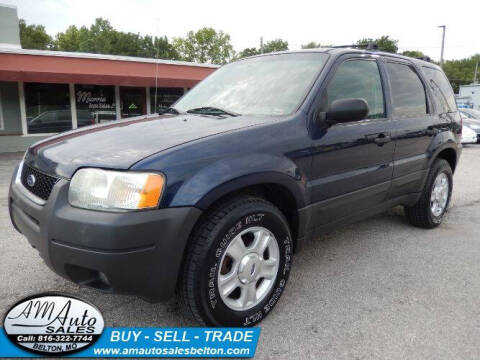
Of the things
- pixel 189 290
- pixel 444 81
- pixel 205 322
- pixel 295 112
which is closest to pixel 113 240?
pixel 189 290

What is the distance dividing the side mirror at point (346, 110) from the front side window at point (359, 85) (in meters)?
0.16

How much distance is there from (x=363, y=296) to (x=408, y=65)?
2472 mm

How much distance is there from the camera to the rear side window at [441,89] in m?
4.24

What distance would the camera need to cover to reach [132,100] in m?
14.2

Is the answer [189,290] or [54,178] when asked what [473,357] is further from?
[54,178]

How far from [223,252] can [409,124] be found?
8.05 ft

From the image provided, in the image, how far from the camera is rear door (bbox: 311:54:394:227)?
2.80 meters

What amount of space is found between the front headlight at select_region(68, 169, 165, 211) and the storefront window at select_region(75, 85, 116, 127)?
11.8 metres

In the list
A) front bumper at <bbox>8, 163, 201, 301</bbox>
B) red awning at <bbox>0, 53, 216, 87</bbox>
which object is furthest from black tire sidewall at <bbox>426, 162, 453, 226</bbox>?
red awning at <bbox>0, 53, 216, 87</bbox>

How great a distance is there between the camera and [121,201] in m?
1.92

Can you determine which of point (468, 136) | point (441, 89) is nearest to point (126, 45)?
point (468, 136)

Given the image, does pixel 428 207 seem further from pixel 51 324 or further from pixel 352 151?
pixel 51 324

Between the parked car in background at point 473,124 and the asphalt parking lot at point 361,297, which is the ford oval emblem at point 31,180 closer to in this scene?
the asphalt parking lot at point 361,297

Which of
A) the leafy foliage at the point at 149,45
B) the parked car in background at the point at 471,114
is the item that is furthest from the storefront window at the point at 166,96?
the leafy foliage at the point at 149,45
